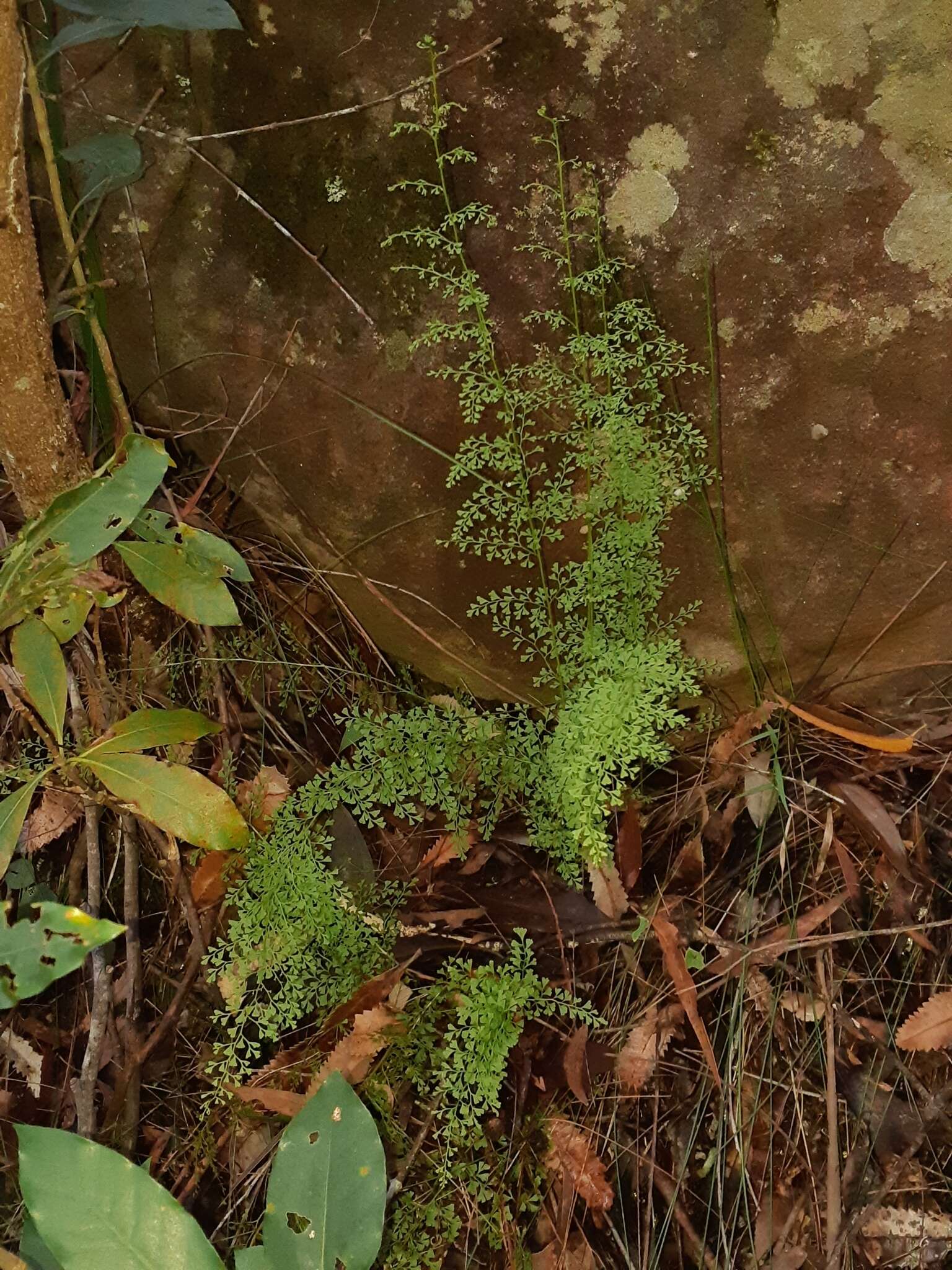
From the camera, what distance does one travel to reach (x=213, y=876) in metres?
2.03

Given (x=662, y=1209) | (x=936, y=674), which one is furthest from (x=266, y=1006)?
(x=936, y=674)

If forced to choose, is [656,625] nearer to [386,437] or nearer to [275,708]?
[386,437]

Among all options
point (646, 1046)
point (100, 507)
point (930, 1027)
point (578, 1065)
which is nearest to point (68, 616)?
point (100, 507)

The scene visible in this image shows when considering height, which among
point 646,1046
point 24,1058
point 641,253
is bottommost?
point 24,1058

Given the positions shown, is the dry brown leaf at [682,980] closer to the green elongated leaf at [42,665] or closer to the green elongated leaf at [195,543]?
the green elongated leaf at [195,543]

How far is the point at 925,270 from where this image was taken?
172 cm

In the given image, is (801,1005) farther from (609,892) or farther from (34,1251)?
(34,1251)

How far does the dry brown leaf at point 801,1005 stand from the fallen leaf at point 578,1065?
44cm

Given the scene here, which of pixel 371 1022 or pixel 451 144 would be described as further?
pixel 371 1022

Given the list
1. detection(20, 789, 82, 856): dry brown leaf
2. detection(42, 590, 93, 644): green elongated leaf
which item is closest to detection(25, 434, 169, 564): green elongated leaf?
detection(42, 590, 93, 644): green elongated leaf

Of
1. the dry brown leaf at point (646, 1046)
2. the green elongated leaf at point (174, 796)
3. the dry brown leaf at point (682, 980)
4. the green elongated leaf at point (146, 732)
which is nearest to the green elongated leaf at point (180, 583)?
the green elongated leaf at point (146, 732)

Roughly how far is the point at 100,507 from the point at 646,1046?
1534 mm

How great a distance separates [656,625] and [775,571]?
261mm

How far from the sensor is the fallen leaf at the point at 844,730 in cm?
198
